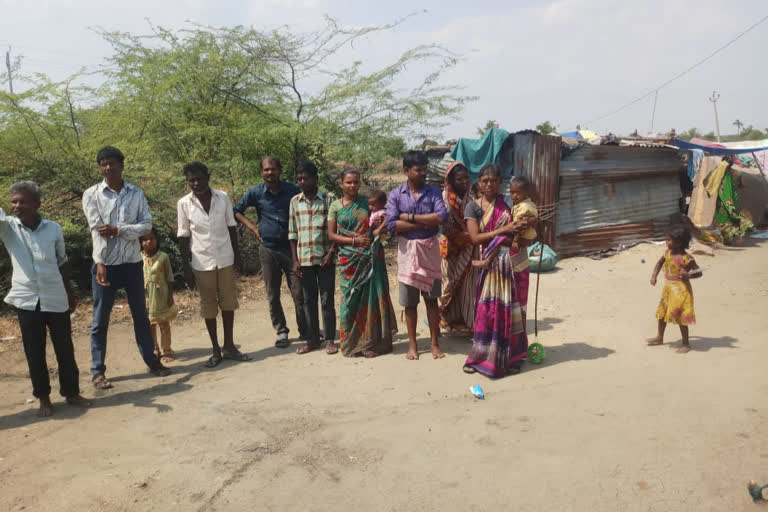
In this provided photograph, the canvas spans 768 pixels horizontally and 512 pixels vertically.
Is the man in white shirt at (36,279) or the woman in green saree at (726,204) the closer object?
the man in white shirt at (36,279)

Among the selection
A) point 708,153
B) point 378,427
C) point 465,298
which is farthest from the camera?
point 708,153

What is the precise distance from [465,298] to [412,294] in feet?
2.55

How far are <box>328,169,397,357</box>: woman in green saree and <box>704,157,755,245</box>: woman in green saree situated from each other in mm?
9903

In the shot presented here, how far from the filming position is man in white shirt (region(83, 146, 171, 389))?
4391mm

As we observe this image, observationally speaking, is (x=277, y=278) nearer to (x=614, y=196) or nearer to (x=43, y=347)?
(x=43, y=347)

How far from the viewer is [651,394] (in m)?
3.97

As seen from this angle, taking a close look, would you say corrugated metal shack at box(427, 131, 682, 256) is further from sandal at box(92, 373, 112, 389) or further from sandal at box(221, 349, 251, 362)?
sandal at box(92, 373, 112, 389)

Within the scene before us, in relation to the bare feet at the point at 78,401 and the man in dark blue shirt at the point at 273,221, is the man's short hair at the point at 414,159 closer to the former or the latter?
the man in dark blue shirt at the point at 273,221

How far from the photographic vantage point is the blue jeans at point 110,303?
4.50 meters

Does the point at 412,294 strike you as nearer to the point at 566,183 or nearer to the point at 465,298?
the point at 465,298

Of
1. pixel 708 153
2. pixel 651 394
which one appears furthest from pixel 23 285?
pixel 708 153

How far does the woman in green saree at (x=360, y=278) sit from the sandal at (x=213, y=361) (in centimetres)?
118

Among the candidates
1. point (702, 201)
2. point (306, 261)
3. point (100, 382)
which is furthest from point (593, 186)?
point (100, 382)

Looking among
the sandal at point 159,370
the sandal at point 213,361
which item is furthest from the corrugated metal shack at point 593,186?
the sandal at point 159,370
